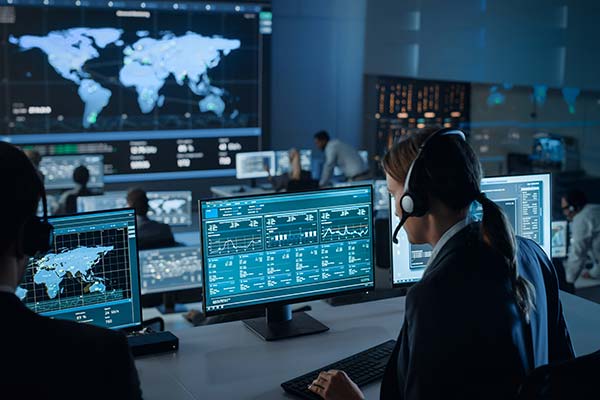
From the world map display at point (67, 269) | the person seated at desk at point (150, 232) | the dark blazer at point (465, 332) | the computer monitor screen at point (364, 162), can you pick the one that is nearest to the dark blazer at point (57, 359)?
the dark blazer at point (465, 332)

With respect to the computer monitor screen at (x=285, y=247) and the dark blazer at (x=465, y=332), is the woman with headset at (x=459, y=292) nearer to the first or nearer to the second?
the dark blazer at (x=465, y=332)

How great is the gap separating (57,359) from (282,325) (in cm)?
127

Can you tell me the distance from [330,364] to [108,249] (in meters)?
0.69

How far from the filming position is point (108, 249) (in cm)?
223

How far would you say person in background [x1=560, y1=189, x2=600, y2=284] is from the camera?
5516mm

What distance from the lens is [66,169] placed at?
307 inches

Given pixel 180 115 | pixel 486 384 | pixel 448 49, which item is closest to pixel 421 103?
pixel 448 49

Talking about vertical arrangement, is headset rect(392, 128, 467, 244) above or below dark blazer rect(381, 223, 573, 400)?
above

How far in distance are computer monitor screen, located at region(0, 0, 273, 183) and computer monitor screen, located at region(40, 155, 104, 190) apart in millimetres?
682

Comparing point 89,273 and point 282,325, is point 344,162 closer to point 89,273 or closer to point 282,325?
point 282,325

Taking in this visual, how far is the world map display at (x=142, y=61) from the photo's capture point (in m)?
8.30

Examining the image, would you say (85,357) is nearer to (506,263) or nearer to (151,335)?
(506,263)

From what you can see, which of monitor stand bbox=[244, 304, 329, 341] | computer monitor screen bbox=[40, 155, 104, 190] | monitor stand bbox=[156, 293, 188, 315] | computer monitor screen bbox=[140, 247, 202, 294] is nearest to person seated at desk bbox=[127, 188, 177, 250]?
computer monitor screen bbox=[140, 247, 202, 294]

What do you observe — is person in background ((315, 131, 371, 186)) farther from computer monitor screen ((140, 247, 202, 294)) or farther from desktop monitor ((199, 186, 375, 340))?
desktop monitor ((199, 186, 375, 340))
